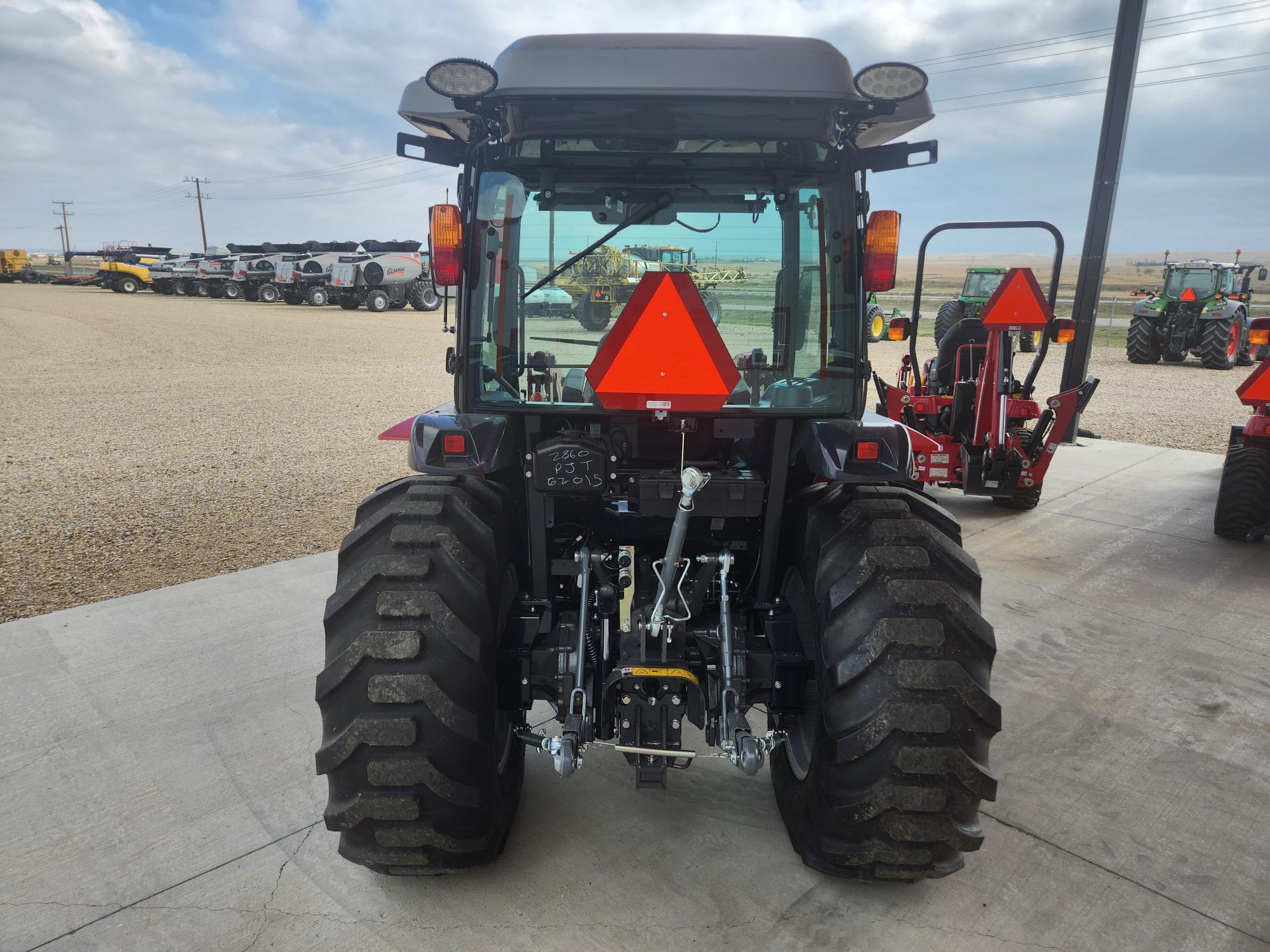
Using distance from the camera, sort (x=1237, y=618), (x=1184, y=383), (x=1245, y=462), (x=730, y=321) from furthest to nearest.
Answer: (x=1184, y=383)
(x=1245, y=462)
(x=1237, y=618)
(x=730, y=321)

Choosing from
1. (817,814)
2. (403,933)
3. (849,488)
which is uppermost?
(849,488)

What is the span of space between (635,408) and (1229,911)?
247cm

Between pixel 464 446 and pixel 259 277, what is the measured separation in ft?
112

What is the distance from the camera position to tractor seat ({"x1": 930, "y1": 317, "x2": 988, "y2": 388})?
7.81 metres

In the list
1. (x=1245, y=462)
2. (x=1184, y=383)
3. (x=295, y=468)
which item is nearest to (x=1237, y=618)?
(x=1245, y=462)

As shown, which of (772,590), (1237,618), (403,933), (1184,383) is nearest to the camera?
(403,933)

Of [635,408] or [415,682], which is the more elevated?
[635,408]

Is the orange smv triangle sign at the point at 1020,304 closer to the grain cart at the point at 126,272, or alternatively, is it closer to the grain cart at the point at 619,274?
the grain cart at the point at 619,274

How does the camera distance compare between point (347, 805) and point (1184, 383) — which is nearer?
point (347, 805)

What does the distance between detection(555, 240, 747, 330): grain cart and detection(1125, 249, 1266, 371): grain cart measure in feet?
65.0

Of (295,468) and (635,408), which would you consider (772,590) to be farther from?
(295,468)

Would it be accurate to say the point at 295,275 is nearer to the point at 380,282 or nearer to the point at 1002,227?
the point at 380,282

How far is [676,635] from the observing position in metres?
2.50

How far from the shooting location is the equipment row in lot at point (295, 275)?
2811cm
